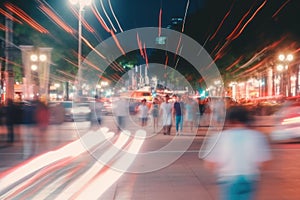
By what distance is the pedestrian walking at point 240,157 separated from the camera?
19.2ft

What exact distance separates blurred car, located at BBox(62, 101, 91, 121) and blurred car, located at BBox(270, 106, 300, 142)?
1719 cm

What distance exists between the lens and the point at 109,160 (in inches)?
564

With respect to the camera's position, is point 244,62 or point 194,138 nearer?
point 194,138

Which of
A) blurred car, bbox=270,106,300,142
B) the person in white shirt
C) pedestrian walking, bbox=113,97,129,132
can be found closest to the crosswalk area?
pedestrian walking, bbox=113,97,129,132

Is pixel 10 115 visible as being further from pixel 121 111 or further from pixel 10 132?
pixel 121 111

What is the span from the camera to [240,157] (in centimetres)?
591

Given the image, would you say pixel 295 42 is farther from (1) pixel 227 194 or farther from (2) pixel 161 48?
(2) pixel 161 48

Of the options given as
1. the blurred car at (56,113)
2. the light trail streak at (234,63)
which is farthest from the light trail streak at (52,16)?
the light trail streak at (234,63)

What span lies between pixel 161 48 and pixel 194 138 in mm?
68272

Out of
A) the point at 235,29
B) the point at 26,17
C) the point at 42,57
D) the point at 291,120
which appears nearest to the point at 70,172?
the point at 291,120

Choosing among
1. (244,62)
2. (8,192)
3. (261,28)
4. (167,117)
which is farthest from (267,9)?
(8,192)

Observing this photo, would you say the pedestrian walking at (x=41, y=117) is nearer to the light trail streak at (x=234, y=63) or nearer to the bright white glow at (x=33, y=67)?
the bright white glow at (x=33, y=67)

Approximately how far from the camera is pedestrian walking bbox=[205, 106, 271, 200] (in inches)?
230

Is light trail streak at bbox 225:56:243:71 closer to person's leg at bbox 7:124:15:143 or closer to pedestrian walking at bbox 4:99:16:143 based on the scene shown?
person's leg at bbox 7:124:15:143
